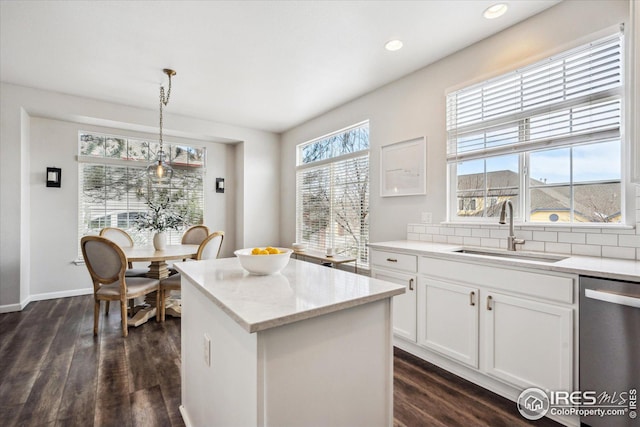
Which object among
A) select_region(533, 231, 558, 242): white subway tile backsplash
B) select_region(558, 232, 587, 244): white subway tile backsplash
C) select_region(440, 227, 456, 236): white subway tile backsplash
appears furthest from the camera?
select_region(440, 227, 456, 236): white subway tile backsplash

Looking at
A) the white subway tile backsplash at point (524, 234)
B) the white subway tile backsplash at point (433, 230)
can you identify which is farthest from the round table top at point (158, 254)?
the white subway tile backsplash at point (524, 234)

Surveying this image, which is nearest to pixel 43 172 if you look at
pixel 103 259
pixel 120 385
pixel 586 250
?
pixel 103 259

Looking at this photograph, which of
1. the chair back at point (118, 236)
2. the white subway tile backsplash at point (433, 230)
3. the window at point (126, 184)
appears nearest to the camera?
→ the white subway tile backsplash at point (433, 230)

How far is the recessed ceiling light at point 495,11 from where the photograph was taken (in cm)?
217

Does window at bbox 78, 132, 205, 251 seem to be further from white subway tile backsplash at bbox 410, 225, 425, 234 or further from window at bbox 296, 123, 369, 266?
white subway tile backsplash at bbox 410, 225, 425, 234

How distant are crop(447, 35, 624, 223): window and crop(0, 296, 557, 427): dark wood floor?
1387mm

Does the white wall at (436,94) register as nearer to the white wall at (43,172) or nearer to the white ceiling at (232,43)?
the white ceiling at (232,43)

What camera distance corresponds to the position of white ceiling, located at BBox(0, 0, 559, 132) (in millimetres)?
2240

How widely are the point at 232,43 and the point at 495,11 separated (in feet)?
6.89

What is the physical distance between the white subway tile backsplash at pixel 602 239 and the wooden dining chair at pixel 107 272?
372cm

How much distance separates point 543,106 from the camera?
2268 millimetres

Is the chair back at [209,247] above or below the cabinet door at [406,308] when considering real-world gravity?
above

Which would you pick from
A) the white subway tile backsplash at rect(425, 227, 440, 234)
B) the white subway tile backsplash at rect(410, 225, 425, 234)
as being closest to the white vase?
the white subway tile backsplash at rect(410, 225, 425, 234)

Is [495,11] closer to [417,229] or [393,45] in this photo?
[393,45]
